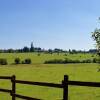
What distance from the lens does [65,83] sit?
41.9 ft

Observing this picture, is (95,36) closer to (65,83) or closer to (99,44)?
(99,44)

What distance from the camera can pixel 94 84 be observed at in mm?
11508

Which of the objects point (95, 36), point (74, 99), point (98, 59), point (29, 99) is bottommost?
point (74, 99)

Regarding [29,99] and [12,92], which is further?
[12,92]

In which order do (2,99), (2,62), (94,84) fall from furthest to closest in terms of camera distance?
(2,62), (2,99), (94,84)

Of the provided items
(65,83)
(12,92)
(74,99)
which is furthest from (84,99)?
(65,83)

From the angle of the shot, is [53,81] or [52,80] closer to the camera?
[53,81]

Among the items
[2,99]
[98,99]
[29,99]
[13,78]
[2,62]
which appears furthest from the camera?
[2,62]

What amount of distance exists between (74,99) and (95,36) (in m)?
10.8

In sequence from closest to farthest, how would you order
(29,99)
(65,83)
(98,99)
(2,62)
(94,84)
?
(94,84) < (65,83) < (29,99) < (98,99) < (2,62)

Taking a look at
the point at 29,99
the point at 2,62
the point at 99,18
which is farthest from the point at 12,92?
the point at 2,62

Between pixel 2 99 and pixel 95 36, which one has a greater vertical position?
pixel 95 36

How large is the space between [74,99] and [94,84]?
21363 millimetres

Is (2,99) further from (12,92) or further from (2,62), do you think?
(2,62)
